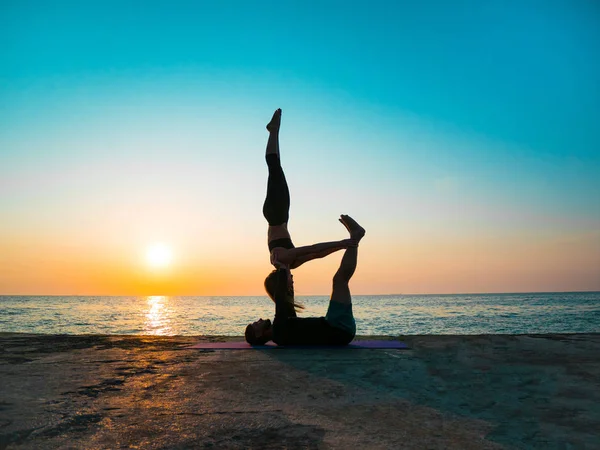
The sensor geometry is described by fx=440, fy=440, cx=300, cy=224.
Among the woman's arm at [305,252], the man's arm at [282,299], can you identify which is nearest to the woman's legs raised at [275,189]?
the woman's arm at [305,252]

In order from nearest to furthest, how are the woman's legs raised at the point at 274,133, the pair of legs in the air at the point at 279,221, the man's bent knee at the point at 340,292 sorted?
the man's bent knee at the point at 340,292, the pair of legs in the air at the point at 279,221, the woman's legs raised at the point at 274,133

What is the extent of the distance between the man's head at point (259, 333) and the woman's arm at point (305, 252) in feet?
2.62

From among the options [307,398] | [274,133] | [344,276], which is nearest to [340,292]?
[344,276]

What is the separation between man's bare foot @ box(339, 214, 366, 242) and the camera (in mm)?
5102

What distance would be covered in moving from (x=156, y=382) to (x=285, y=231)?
3.03 meters

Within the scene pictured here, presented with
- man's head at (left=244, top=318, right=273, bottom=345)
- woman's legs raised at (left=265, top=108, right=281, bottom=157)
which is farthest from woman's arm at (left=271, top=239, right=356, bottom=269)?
woman's legs raised at (left=265, top=108, right=281, bottom=157)

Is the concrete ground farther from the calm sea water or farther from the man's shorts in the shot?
the calm sea water

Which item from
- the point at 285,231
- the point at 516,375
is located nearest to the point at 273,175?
the point at 285,231

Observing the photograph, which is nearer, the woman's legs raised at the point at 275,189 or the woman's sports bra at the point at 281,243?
the woman's sports bra at the point at 281,243

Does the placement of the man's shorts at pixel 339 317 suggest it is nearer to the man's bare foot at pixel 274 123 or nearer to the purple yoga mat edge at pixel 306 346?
the purple yoga mat edge at pixel 306 346

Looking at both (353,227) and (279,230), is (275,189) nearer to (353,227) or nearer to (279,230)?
(279,230)

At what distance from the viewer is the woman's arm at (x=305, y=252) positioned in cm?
520

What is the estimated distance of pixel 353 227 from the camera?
5223 mm

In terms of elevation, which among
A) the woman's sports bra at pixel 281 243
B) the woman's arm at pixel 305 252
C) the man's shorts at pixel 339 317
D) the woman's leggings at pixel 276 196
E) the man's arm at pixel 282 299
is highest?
the woman's leggings at pixel 276 196
